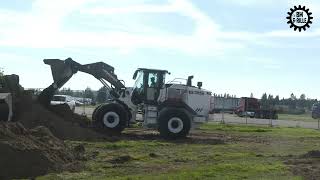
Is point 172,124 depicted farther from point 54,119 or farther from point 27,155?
point 27,155

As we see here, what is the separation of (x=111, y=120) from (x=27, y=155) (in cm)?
1249

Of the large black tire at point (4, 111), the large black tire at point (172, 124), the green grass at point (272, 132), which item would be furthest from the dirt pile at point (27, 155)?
the green grass at point (272, 132)

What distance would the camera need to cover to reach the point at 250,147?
2333cm

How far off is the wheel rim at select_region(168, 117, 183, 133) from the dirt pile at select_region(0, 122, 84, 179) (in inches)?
417

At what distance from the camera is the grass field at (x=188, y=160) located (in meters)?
14.5

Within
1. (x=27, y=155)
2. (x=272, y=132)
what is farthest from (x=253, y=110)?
(x=27, y=155)

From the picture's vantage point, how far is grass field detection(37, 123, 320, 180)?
14539 mm

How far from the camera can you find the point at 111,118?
27125 mm

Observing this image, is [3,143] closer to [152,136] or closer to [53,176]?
[53,176]

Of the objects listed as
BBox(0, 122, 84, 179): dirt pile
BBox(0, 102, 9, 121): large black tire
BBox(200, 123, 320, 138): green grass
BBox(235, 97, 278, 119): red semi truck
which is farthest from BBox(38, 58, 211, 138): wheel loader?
BBox(235, 97, 278, 119): red semi truck

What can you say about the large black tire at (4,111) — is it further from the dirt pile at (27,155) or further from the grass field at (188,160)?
the dirt pile at (27,155)

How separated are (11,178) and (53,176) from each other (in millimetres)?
993

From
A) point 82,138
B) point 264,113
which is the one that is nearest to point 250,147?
point 82,138

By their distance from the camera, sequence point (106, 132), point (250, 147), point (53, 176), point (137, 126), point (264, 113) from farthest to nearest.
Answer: point (264, 113) < point (137, 126) < point (106, 132) < point (250, 147) < point (53, 176)
